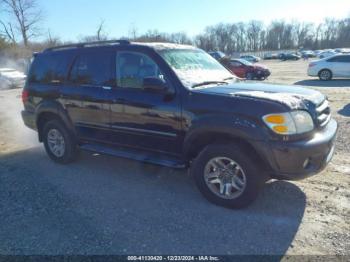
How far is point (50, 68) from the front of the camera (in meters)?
5.48

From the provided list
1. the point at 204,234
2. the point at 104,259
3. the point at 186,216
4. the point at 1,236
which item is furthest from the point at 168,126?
the point at 1,236

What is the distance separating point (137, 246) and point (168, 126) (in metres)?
1.51

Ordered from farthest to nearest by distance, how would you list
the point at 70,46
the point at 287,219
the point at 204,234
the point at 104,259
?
the point at 70,46 → the point at 287,219 → the point at 204,234 → the point at 104,259

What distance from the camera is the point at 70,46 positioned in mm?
5301

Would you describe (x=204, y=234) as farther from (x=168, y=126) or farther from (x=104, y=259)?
Answer: (x=168, y=126)

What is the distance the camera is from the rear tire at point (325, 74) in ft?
58.1

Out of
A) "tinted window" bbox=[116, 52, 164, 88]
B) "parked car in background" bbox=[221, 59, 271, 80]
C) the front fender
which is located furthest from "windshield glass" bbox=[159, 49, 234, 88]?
"parked car in background" bbox=[221, 59, 271, 80]

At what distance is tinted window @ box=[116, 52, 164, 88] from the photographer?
4.19 meters

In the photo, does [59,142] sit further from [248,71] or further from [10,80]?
[10,80]

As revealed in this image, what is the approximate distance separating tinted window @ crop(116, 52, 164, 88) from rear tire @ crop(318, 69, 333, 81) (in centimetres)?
1633

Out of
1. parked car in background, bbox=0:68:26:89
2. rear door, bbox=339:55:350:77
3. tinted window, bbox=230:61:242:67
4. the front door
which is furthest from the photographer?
parked car in background, bbox=0:68:26:89

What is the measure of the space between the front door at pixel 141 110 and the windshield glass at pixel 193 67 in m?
0.22

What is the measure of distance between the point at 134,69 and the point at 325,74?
1642 cm

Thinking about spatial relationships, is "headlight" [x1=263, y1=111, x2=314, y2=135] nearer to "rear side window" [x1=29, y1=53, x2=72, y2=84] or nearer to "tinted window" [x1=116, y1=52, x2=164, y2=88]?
"tinted window" [x1=116, y1=52, x2=164, y2=88]
